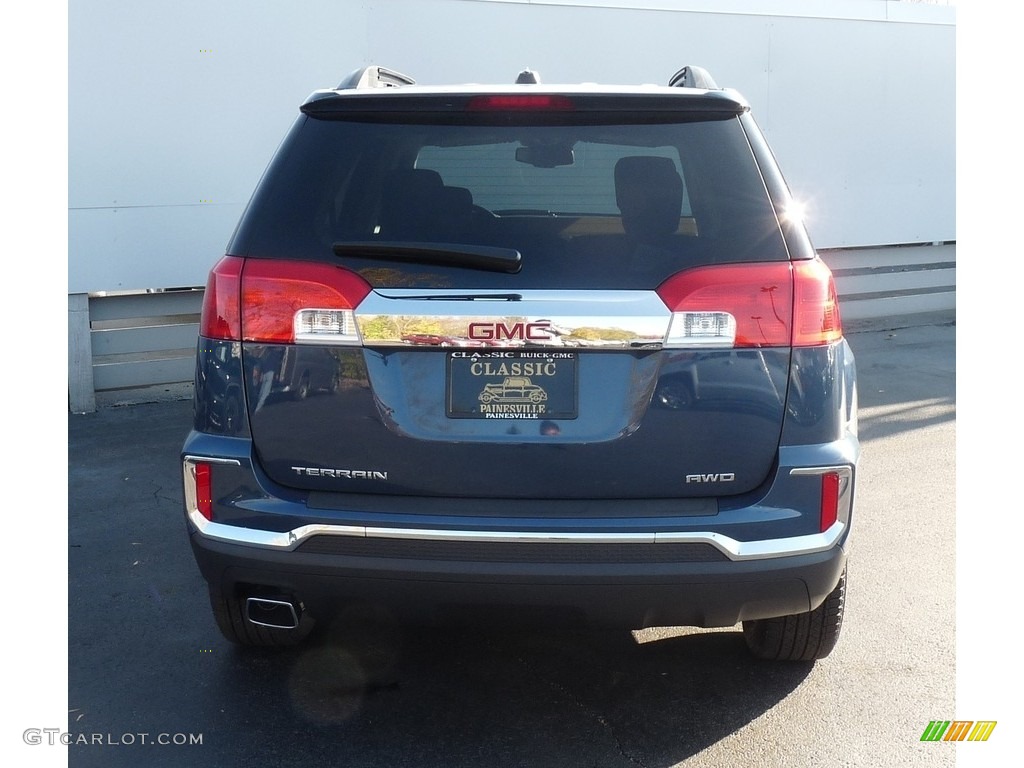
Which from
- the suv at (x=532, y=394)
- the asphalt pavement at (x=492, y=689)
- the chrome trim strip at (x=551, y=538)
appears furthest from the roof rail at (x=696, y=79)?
the asphalt pavement at (x=492, y=689)

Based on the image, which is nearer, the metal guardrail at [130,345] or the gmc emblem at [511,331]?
the gmc emblem at [511,331]

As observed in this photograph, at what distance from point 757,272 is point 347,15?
18.1 feet

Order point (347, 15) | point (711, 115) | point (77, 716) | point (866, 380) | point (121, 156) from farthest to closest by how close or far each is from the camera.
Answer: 1. point (866, 380)
2. point (347, 15)
3. point (121, 156)
4. point (77, 716)
5. point (711, 115)

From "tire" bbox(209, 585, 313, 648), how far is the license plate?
1.11m

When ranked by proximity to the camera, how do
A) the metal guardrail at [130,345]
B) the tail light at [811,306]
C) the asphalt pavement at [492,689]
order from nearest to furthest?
the tail light at [811,306], the asphalt pavement at [492,689], the metal guardrail at [130,345]

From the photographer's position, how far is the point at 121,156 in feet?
22.4

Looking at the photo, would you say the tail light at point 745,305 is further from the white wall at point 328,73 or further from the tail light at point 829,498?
the white wall at point 328,73

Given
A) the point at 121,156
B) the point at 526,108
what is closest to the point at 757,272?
the point at 526,108

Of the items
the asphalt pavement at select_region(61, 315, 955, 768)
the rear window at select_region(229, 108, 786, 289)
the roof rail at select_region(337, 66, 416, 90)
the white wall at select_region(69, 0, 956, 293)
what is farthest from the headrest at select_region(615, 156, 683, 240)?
the white wall at select_region(69, 0, 956, 293)

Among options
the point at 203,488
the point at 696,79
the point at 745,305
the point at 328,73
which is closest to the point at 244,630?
the point at 203,488

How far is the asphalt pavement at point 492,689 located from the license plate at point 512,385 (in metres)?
0.71

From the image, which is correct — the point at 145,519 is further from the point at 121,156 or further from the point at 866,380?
the point at 866,380

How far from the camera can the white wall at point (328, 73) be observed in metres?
6.77

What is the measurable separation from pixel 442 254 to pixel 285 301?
1.38 feet
